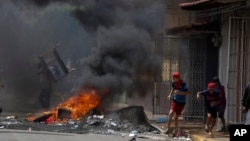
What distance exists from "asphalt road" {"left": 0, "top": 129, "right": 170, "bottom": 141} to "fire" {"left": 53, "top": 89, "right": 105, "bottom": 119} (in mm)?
2832

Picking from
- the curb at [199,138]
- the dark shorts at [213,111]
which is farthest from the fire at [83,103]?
the dark shorts at [213,111]

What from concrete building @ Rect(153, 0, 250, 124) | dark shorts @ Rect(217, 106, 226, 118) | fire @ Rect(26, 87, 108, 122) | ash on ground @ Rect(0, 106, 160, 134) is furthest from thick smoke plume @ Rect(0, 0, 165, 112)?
dark shorts @ Rect(217, 106, 226, 118)

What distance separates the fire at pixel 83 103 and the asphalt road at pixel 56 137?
2.83m

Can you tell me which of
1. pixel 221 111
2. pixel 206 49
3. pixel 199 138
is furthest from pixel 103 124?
pixel 206 49

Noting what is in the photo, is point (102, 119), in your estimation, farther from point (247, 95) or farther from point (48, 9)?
point (48, 9)

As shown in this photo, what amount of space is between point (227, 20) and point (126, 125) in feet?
12.0

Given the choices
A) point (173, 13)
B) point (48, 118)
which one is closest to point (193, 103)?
point (173, 13)

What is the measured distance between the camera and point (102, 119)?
44.3 feet

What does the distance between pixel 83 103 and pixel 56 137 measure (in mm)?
3873

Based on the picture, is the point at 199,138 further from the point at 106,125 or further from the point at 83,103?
the point at 83,103

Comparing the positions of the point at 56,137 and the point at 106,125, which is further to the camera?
the point at 106,125

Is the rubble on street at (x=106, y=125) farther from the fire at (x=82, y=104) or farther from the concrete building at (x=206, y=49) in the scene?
the concrete building at (x=206, y=49)

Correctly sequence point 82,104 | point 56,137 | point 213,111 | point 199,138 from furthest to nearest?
point 82,104, point 213,111, point 199,138, point 56,137

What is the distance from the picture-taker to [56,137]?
10.9 metres
